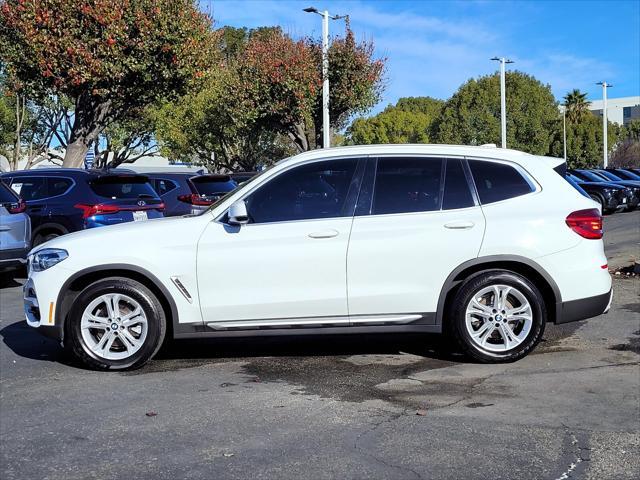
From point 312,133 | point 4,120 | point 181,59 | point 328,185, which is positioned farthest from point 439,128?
point 328,185

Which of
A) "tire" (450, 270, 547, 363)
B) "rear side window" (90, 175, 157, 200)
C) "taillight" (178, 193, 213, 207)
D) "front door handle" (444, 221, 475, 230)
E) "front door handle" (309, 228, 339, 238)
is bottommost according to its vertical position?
"tire" (450, 270, 547, 363)

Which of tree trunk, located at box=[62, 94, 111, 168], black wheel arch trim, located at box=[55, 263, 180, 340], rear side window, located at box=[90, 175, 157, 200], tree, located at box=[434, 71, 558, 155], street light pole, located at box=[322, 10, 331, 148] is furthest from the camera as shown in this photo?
tree, located at box=[434, 71, 558, 155]

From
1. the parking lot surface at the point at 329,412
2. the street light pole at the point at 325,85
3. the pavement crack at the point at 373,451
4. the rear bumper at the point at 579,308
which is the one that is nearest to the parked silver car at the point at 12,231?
the parking lot surface at the point at 329,412

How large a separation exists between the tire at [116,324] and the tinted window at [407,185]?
204cm

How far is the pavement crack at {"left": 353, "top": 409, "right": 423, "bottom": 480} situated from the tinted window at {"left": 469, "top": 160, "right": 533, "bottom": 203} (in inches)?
85.1

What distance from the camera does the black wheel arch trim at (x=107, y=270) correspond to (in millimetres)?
6215

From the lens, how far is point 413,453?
437 cm

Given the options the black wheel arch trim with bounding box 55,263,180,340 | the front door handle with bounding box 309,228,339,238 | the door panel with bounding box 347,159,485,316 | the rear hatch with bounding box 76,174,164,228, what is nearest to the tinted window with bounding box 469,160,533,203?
the door panel with bounding box 347,159,485,316

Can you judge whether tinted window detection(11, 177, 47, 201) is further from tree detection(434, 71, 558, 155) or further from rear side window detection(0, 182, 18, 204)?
tree detection(434, 71, 558, 155)

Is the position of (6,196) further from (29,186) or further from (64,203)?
(29,186)

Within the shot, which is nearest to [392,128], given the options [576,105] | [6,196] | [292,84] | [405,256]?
[576,105]

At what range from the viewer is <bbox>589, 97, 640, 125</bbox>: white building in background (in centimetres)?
11475

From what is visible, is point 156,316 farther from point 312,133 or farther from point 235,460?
point 312,133

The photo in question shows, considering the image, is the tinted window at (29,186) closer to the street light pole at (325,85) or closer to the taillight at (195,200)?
the taillight at (195,200)
